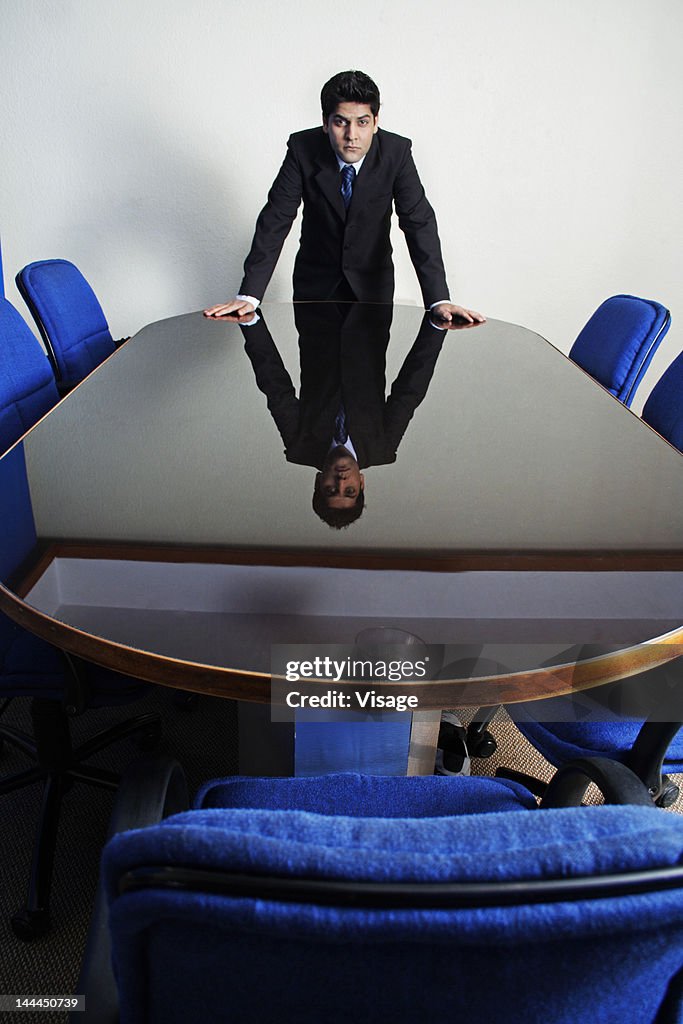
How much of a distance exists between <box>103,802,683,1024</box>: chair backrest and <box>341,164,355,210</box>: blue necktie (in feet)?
10.1

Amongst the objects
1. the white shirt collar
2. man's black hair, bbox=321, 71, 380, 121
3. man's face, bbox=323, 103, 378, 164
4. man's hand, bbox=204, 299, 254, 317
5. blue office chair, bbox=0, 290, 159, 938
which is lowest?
blue office chair, bbox=0, 290, 159, 938

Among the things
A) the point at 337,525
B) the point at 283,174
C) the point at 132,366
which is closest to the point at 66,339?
the point at 132,366

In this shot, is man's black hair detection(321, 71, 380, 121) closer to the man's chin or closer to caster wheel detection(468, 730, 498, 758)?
the man's chin

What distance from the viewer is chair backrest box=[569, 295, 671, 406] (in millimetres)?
2355

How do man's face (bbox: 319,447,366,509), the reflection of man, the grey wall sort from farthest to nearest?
the grey wall < the reflection of man < man's face (bbox: 319,447,366,509)

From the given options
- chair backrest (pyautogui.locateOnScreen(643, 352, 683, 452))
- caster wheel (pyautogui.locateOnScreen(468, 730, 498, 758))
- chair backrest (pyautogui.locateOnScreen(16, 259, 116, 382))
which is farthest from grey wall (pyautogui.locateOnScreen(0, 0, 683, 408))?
caster wheel (pyautogui.locateOnScreen(468, 730, 498, 758))

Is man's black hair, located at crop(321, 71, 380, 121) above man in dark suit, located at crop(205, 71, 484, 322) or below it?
above

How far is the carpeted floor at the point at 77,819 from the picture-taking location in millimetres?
1371

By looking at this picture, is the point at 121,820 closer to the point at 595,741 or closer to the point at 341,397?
the point at 595,741

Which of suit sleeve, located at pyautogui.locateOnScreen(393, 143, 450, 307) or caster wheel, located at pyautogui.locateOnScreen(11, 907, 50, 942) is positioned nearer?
caster wheel, located at pyautogui.locateOnScreen(11, 907, 50, 942)

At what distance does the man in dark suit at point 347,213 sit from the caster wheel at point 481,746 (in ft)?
5.48

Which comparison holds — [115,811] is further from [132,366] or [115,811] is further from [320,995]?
[132,366]

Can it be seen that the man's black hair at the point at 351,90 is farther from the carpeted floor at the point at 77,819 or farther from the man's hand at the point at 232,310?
the carpeted floor at the point at 77,819

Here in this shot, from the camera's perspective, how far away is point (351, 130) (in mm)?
3010
